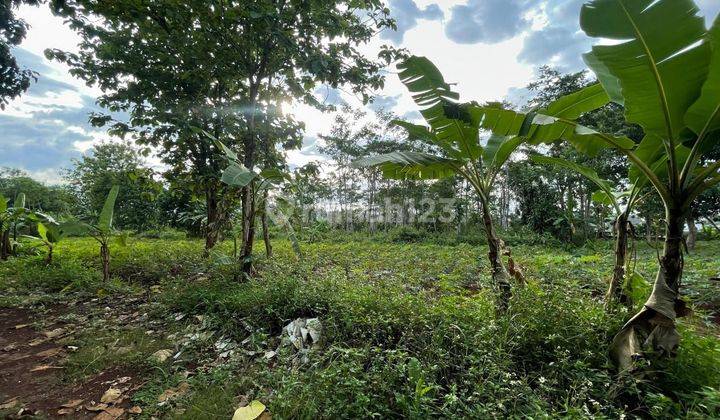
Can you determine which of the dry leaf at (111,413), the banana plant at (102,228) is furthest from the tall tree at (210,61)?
the dry leaf at (111,413)

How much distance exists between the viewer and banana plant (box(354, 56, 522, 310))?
243 cm

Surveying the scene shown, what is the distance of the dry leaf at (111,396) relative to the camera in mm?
1896

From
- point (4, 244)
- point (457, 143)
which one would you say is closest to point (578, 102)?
point (457, 143)

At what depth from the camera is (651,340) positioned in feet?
5.39

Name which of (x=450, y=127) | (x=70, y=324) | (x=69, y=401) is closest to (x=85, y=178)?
(x=70, y=324)

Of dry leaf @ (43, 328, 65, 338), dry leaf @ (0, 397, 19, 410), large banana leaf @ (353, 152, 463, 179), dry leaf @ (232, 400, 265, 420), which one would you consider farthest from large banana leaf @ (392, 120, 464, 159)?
dry leaf @ (43, 328, 65, 338)

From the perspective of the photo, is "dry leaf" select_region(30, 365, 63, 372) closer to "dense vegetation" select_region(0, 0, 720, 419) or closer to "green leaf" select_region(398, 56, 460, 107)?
"dense vegetation" select_region(0, 0, 720, 419)

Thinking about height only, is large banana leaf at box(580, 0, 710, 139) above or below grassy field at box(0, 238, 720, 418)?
above

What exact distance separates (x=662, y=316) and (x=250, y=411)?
7.69 ft

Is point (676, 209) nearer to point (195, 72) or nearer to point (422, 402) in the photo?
point (422, 402)

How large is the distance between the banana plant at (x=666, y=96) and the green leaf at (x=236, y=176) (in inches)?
121

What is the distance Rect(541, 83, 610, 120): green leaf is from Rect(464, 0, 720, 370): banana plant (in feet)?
2.14

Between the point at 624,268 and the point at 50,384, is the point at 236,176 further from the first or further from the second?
the point at 624,268

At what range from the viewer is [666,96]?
5.57 feet
